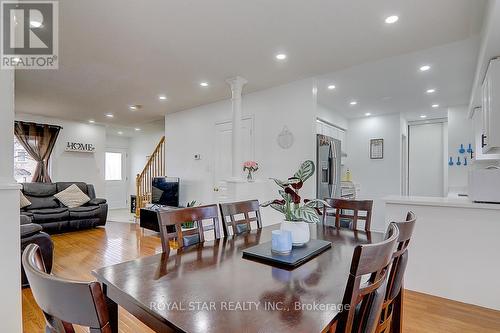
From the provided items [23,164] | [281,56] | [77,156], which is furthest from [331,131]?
[23,164]

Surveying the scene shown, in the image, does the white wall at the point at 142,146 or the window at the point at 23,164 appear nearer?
the window at the point at 23,164

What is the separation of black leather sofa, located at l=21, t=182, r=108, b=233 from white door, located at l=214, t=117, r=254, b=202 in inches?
110

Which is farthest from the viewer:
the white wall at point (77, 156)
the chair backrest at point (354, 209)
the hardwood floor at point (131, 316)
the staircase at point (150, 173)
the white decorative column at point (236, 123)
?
the staircase at point (150, 173)

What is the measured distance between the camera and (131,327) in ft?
7.09

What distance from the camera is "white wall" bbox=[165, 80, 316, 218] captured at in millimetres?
4172

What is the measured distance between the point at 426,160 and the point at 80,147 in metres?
9.04

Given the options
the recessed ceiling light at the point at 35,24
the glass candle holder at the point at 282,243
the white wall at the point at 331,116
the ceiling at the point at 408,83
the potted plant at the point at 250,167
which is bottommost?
the glass candle holder at the point at 282,243

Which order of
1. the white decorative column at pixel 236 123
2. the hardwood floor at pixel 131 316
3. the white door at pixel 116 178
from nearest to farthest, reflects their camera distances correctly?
the hardwood floor at pixel 131 316 < the white decorative column at pixel 236 123 < the white door at pixel 116 178

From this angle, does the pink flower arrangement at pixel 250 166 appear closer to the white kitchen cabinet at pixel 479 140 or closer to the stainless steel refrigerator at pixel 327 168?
the stainless steel refrigerator at pixel 327 168

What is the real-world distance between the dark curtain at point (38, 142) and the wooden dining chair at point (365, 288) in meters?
7.96

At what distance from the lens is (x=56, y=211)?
17.8ft

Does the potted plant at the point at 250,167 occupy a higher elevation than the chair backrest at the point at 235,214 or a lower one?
higher

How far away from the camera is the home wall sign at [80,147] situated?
730 cm

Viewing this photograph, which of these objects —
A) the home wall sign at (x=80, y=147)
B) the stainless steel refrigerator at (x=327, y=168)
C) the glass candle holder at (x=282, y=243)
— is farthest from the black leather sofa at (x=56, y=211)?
the glass candle holder at (x=282, y=243)
